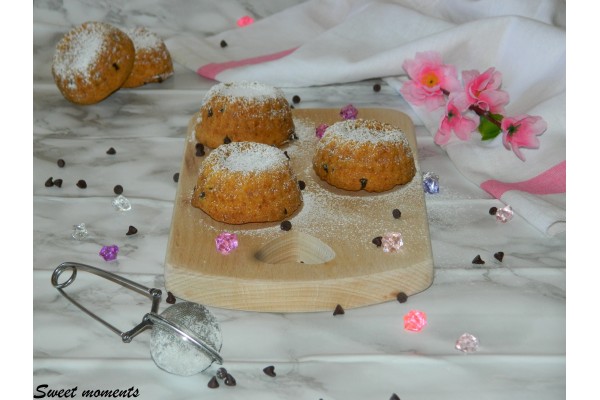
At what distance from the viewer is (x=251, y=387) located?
1.28 m

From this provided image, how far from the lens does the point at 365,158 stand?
5.35 ft

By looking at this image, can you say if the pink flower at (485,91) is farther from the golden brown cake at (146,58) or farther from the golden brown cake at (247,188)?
the golden brown cake at (146,58)

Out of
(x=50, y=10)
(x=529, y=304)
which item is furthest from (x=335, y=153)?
(x=50, y=10)

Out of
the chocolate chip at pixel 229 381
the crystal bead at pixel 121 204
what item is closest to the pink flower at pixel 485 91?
the crystal bead at pixel 121 204

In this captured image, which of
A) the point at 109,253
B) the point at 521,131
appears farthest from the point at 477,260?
the point at 109,253

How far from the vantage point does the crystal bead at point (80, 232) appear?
1.62m

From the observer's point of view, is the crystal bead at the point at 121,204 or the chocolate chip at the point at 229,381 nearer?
the chocolate chip at the point at 229,381

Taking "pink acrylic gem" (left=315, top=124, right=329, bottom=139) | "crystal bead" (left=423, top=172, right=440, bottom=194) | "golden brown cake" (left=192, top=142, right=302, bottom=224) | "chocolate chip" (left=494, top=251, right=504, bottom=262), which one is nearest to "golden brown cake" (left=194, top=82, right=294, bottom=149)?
"pink acrylic gem" (left=315, top=124, right=329, bottom=139)

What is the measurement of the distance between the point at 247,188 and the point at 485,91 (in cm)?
62

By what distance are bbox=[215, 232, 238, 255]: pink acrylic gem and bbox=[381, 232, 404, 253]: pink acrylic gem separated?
254 millimetres

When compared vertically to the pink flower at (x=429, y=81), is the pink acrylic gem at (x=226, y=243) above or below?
below

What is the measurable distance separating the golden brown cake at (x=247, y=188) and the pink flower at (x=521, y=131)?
1.66 ft

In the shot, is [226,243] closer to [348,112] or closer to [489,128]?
[348,112]

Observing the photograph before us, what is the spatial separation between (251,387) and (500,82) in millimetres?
953
